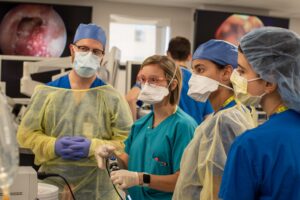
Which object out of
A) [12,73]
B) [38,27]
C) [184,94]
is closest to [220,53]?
[184,94]

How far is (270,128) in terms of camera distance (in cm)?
107

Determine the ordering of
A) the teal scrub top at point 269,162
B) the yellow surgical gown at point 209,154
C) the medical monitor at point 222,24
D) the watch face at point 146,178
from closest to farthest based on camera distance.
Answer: the teal scrub top at point 269,162
the yellow surgical gown at point 209,154
the watch face at point 146,178
the medical monitor at point 222,24

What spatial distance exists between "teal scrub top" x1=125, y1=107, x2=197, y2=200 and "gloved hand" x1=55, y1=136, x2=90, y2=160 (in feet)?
0.78

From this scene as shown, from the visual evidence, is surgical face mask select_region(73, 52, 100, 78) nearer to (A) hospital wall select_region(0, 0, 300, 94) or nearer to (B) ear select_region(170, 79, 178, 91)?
(B) ear select_region(170, 79, 178, 91)

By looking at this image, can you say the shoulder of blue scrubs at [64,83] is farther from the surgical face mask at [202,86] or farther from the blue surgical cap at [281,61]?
the blue surgical cap at [281,61]

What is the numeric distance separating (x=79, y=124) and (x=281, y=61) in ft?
3.44

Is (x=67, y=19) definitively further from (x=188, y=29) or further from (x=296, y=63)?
(x=296, y=63)

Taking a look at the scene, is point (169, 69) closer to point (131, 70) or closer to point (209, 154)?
point (209, 154)

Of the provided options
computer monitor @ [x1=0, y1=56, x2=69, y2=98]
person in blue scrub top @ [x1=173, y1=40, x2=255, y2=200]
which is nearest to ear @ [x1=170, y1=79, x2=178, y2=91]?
person in blue scrub top @ [x1=173, y1=40, x2=255, y2=200]

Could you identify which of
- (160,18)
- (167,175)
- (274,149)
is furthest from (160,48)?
(274,149)

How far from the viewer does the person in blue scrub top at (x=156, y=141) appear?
151cm

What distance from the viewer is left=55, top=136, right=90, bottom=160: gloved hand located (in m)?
1.78

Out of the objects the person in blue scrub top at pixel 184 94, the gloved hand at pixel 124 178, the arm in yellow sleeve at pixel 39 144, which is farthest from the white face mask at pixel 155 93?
the person in blue scrub top at pixel 184 94

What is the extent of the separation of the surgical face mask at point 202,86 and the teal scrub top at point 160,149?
4.8 inches
